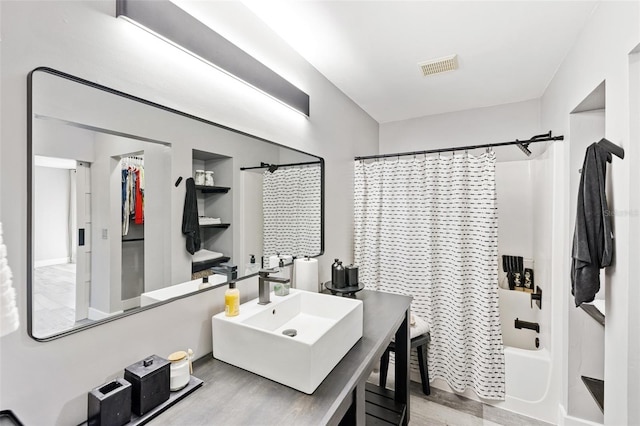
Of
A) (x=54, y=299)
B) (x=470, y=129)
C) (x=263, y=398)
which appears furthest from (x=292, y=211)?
(x=470, y=129)

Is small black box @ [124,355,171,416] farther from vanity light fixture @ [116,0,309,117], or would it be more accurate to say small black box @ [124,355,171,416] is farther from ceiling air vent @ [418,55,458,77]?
ceiling air vent @ [418,55,458,77]

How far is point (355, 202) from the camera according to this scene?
8.81 ft

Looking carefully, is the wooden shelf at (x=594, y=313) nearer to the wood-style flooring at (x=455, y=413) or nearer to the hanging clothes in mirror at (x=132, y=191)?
the wood-style flooring at (x=455, y=413)

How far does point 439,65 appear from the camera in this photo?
2.09m

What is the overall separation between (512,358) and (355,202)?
5.54 feet

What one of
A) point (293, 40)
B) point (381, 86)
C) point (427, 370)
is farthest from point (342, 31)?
point (427, 370)

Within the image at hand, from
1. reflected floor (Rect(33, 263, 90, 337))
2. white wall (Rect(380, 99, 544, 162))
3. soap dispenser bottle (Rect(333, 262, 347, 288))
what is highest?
white wall (Rect(380, 99, 544, 162))

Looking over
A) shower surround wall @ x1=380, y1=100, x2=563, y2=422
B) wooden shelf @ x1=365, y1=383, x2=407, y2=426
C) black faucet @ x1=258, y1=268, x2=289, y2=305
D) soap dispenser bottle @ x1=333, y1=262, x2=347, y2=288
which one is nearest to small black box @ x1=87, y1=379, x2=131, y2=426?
black faucet @ x1=258, y1=268, x2=289, y2=305

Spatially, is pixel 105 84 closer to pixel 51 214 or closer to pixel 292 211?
pixel 51 214

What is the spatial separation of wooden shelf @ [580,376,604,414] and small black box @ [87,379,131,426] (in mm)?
2152

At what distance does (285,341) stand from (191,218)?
2.03 feet

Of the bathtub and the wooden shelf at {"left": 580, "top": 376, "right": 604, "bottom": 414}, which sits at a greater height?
the wooden shelf at {"left": 580, "top": 376, "right": 604, "bottom": 414}

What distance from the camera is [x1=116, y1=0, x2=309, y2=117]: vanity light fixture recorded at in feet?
3.19

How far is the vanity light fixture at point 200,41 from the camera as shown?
0.97 metres
